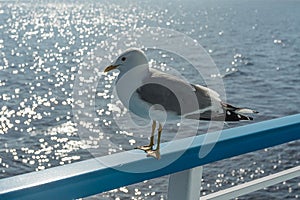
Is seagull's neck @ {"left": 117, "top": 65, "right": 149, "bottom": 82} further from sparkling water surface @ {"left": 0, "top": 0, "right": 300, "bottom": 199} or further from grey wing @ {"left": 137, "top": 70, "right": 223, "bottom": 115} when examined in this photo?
sparkling water surface @ {"left": 0, "top": 0, "right": 300, "bottom": 199}

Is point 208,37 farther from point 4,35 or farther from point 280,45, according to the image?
point 4,35

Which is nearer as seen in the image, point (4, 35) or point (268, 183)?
point (268, 183)

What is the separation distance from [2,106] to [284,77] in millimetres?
11869

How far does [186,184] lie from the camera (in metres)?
1.39

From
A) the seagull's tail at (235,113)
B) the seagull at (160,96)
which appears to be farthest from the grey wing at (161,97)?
the seagull's tail at (235,113)

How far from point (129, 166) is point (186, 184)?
7.7 inches

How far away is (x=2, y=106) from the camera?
18891mm

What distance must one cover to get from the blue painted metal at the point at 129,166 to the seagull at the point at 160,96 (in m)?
0.06

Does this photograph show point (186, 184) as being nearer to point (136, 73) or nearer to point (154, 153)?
point (154, 153)

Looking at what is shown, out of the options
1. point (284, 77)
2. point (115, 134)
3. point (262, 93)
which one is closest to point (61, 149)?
point (115, 134)

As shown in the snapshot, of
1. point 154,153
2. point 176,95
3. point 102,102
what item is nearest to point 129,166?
point 154,153

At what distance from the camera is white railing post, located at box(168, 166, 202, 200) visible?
1394 mm

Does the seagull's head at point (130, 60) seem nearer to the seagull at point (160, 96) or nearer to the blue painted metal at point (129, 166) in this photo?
the seagull at point (160, 96)

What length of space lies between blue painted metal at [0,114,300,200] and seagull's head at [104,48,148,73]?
22cm
